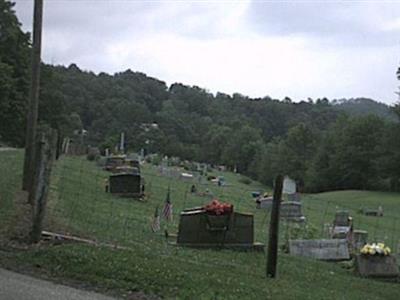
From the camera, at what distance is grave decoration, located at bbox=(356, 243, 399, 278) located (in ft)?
52.3

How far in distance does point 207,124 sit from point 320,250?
12342cm

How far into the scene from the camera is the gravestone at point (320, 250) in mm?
18641

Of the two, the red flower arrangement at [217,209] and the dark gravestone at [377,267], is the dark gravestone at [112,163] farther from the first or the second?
the dark gravestone at [377,267]

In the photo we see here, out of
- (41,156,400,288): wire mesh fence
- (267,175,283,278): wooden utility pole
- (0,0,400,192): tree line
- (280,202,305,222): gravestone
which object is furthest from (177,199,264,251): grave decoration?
(0,0,400,192): tree line

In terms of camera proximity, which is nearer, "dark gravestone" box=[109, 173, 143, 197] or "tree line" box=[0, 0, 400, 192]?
"dark gravestone" box=[109, 173, 143, 197]

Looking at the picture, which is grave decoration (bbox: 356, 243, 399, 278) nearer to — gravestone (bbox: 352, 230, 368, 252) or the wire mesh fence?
the wire mesh fence

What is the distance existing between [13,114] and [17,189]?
35510 mm

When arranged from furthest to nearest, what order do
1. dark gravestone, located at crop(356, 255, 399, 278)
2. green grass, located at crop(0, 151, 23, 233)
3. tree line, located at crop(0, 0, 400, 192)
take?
tree line, located at crop(0, 0, 400, 192) → dark gravestone, located at crop(356, 255, 399, 278) → green grass, located at crop(0, 151, 23, 233)

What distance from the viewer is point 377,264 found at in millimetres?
16031

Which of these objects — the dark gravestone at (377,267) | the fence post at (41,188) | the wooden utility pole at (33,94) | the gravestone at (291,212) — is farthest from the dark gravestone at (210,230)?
the gravestone at (291,212)

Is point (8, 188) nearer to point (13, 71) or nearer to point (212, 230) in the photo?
point (212, 230)

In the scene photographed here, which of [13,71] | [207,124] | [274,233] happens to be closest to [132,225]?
[274,233]

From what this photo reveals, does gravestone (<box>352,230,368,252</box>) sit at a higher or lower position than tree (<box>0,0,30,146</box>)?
lower

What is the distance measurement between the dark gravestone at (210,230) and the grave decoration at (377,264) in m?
2.64
